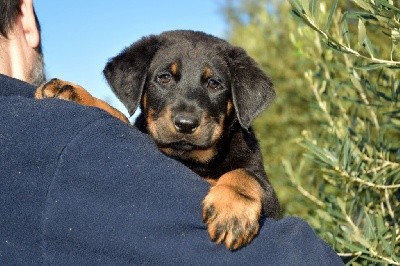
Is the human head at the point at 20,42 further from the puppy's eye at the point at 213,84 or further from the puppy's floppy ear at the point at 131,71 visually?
the puppy's eye at the point at 213,84

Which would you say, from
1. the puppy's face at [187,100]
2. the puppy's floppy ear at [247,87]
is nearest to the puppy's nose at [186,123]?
the puppy's face at [187,100]

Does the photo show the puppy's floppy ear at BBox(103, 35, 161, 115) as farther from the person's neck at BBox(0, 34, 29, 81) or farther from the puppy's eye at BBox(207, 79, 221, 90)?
the person's neck at BBox(0, 34, 29, 81)

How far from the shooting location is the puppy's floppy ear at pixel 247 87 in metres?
3.68

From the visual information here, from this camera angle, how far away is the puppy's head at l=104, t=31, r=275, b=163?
3.51m

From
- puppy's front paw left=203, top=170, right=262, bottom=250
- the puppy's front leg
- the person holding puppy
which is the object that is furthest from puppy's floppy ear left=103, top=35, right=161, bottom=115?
the person holding puppy

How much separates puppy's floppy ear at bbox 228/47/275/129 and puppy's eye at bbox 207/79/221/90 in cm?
8

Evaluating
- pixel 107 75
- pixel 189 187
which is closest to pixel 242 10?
pixel 107 75

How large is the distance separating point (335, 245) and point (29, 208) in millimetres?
1562

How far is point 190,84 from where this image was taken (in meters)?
3.69

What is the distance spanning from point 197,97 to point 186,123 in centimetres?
22

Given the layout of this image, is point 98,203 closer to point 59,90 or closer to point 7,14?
point 59,90

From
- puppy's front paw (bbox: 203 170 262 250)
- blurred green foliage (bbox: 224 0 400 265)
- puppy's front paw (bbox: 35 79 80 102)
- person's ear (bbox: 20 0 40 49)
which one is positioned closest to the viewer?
puppy's front paw (bbox: 203 170 262 250)

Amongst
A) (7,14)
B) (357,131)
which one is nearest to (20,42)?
(7,14)

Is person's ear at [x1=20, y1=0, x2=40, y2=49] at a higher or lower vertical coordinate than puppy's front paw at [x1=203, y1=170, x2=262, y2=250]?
higher
